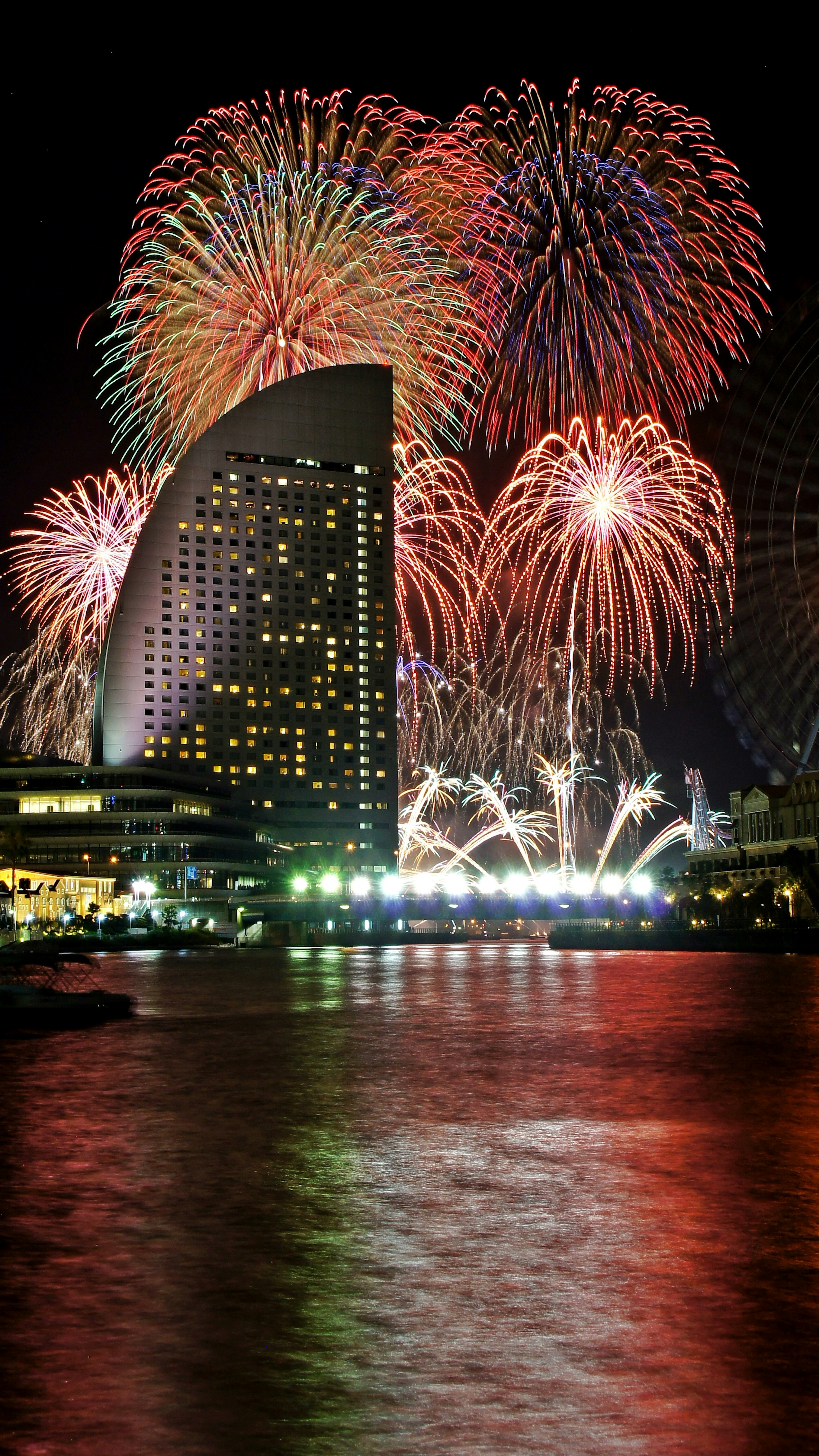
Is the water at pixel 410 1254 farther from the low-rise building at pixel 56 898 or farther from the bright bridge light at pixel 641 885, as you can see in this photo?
the bright bridge light at pixel 641 885

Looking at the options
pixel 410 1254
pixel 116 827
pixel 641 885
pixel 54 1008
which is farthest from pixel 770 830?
pixel 410 1254

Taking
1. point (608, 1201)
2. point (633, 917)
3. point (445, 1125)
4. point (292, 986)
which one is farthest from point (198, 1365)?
point (633, 917)

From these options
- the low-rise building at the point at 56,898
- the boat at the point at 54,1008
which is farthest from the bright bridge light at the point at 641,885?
the boat at the point at 54,1008

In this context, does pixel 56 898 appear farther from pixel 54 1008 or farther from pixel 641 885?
pixel 54 1008

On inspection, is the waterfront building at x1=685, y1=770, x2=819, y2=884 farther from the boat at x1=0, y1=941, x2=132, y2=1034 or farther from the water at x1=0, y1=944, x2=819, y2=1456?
the water at x1=0, y1=944, x2=819, y2=1456

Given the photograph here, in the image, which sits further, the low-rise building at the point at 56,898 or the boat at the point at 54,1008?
the low-rise building at the point at 56,898

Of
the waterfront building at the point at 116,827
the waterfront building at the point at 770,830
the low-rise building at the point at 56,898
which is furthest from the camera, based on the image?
the waterfront building at the point at 116,827
